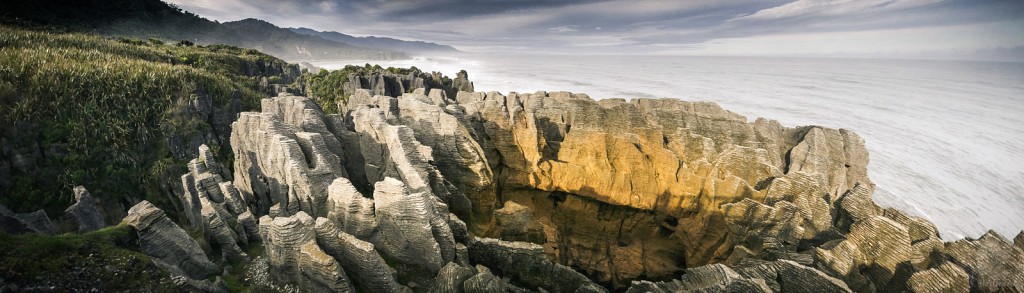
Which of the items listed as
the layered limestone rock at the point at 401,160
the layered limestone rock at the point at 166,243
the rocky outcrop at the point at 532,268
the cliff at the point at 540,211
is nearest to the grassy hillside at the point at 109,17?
the cliff at the point at 540,211

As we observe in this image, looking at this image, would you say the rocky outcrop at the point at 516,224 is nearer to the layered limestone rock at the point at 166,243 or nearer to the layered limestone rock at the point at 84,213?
the layered limestone rock at the point at 166,243

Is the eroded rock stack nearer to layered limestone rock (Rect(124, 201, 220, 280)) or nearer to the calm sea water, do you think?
layered limestone rock (Rect(124, 201, 220, 280))

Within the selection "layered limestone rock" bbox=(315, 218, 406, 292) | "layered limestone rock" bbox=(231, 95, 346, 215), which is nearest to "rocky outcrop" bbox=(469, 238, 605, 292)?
"layered limestone rock" bbox=(315, 218, 406, 292)

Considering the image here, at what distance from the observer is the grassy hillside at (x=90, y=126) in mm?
17484

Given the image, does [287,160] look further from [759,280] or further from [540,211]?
[759,280]

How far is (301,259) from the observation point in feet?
27.6

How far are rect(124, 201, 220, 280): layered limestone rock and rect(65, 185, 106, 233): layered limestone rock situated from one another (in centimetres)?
572

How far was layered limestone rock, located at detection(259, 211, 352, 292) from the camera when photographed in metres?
8.23

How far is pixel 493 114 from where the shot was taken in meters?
21.6

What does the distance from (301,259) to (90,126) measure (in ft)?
69.7

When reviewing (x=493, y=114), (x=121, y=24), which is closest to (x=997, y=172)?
(x=493, y=114)

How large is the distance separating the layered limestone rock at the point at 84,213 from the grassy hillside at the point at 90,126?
607 cm

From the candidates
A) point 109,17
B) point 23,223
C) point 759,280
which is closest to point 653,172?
point 759,280

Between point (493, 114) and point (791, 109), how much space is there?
88.0 m
